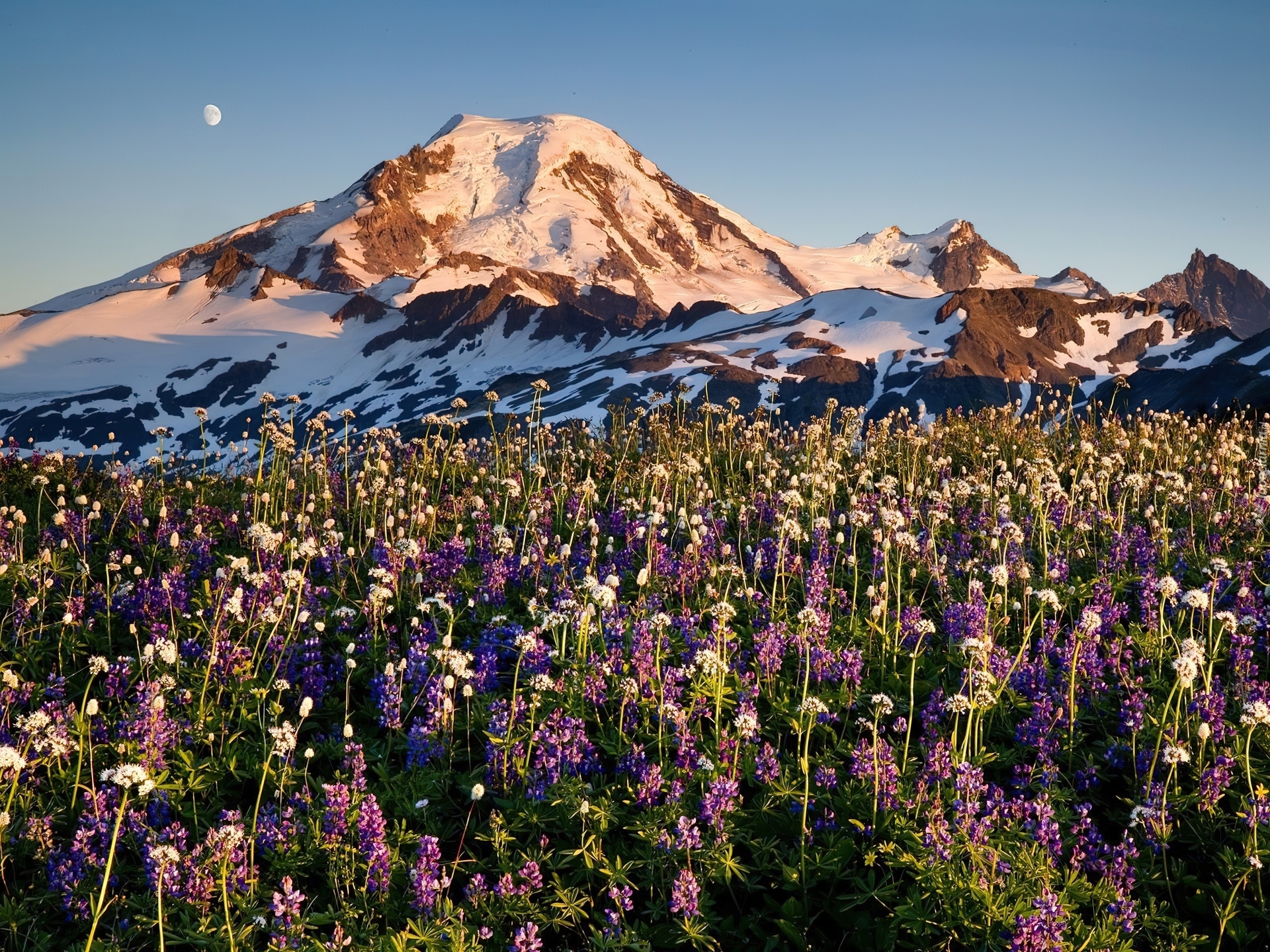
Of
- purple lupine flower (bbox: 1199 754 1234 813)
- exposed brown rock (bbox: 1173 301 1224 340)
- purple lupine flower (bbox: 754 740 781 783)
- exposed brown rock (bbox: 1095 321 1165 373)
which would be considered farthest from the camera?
exposed brown rock (bbox: 1173 301 1224 340)

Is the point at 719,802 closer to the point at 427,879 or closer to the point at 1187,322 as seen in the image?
the point at 427,879

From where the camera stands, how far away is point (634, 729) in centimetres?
561

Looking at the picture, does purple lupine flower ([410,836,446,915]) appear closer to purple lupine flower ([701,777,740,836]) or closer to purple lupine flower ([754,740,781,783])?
purple lupine flower ([701,777,740,836])

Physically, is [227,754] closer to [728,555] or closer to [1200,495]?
[728,555]

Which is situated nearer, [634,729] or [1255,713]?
[1255,713]

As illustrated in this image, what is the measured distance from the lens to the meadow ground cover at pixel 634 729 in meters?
4.22

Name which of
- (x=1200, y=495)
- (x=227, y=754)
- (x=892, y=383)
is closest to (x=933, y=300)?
(x=892, y=383)

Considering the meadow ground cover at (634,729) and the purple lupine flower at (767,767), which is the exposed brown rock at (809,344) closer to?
the meadow ground cover at (634,729)

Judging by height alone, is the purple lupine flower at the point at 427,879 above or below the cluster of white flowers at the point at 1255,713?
below

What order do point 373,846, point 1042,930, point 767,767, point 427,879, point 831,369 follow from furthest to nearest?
point 831,369
point 767,767
point 373,846
point 427,879
point 1042,930

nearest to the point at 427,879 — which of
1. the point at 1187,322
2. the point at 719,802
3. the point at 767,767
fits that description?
the point at 719,802

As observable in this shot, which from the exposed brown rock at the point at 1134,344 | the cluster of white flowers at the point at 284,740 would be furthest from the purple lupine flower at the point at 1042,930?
the exposed brown rock at the point at 1134,344

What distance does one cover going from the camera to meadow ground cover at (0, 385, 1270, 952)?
4223mm

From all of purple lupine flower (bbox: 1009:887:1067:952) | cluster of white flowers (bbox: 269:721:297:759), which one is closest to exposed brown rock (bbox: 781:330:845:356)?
cluster of white flowers (bbox: 269:721:297:759)
